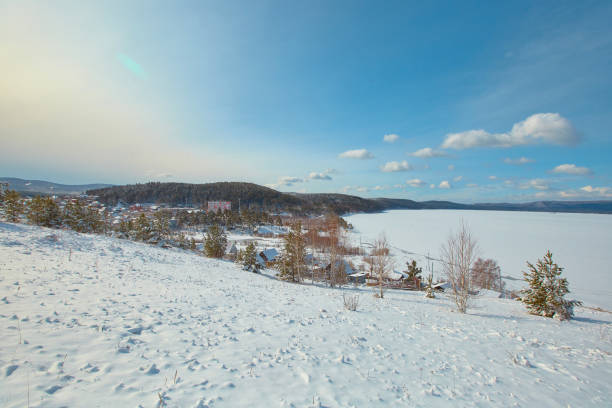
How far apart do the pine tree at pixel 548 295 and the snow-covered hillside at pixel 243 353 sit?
328 cm

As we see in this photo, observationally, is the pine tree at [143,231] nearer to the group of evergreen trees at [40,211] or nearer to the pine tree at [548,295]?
the group of evergreen trees at [40,211]

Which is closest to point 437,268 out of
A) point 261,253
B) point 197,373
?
point 261,253

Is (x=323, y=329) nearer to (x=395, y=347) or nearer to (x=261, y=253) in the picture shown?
(x=395, y=347)

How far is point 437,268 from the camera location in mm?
50531

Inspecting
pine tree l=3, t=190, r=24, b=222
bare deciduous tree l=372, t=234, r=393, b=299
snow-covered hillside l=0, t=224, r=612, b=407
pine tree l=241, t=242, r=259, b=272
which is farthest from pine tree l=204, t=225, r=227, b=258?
snow-covered hillside l=0, t=224, r=612, b=407

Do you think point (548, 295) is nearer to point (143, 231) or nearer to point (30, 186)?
point (143, 231)

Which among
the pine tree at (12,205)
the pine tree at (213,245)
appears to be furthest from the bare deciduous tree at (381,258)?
the pine tree at (12,205)

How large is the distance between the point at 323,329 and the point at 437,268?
51.5 meters

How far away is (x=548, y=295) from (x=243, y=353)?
61.8 ft

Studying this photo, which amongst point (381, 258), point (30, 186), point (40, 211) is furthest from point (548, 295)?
point (30, 186)

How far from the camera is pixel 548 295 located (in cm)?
1445

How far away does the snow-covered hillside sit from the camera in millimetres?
4090

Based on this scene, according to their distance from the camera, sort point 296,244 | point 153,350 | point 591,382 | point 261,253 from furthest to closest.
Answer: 1. point 261,253
2. point 296,244
3. point 591,382
4. point 153,350

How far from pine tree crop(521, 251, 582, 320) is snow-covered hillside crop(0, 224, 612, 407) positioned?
3.28 metres
